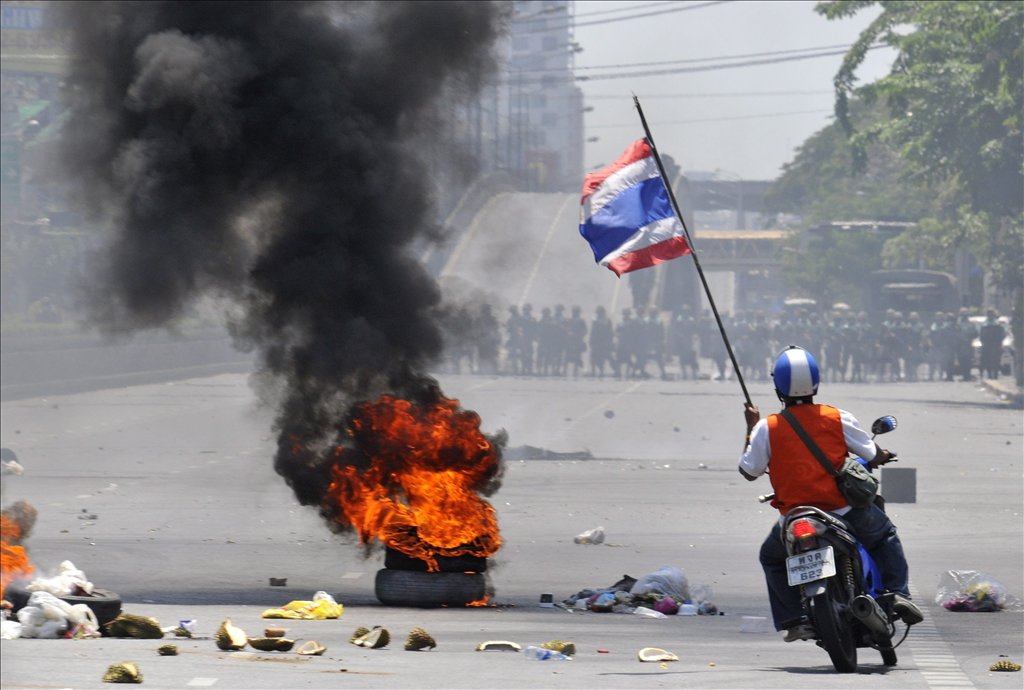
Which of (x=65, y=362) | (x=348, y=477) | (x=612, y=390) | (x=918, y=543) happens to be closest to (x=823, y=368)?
(x=612, y=390)

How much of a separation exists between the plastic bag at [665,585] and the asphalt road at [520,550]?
12.9 inches

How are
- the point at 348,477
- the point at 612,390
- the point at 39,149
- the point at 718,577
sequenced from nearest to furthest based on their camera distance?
the point at 348,477, the point at 718,577, the point at 39,149, the point at 612,390

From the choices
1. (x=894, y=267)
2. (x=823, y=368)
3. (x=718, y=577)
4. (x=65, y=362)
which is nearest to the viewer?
(x=718, y=577)

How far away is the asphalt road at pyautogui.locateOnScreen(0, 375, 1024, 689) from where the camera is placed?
746 centimetres

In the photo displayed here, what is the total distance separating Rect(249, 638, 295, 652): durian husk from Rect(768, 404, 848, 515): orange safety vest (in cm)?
216

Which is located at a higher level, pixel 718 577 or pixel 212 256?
pixel 212 256

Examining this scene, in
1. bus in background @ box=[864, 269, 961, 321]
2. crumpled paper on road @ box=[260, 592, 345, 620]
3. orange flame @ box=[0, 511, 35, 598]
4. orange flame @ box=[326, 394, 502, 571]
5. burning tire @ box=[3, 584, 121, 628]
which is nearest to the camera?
burning tire @ box=[3, 584, 121, 628]

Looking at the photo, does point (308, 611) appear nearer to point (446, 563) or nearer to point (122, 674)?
point (446, 563)

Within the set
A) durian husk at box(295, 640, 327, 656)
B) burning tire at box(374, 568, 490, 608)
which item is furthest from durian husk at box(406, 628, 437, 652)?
burning tire at box(374, 568, 490, 608)

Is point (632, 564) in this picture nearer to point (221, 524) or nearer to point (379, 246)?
point (379, 246)

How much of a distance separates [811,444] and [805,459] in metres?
0.07

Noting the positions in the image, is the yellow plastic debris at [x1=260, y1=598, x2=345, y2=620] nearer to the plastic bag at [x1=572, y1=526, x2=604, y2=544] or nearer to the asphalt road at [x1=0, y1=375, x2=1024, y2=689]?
the asphalt road at [x1=0, y1=375, x2=1024, y2=689]

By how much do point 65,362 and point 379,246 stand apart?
905 inches

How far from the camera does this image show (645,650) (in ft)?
25.8
